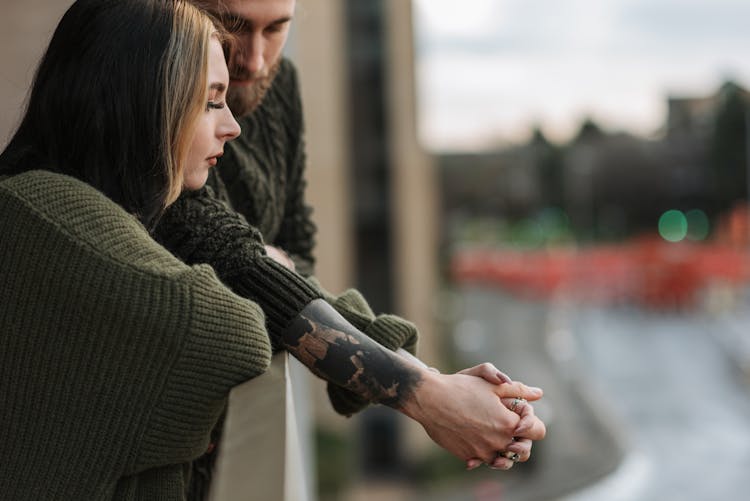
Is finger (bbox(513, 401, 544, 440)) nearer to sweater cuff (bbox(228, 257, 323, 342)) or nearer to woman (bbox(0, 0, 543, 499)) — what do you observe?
woman (bbox(0, 0, 543, 499))

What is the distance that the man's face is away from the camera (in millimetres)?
1990

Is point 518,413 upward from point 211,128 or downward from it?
downward

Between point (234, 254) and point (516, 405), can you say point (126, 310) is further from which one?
point (516, 405)

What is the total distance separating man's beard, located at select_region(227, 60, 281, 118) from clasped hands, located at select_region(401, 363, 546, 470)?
0.58 metres

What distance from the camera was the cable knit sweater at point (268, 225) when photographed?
1.81 m

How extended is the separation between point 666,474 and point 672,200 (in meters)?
38.5

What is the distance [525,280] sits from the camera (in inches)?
1389

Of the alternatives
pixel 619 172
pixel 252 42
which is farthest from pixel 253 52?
pixel 619 172

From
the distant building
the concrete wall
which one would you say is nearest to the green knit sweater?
the concrete wall

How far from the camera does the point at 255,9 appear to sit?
2008 millimetres

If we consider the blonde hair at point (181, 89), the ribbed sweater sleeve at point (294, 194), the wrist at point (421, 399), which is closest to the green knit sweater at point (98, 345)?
the blonde hair at point (181, 89)

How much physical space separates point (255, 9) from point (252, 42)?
5 centimetres

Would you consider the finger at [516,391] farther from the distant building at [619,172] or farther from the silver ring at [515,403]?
the distant building at [619,172]

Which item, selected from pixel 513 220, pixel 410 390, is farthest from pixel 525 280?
pixel 410 390
